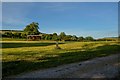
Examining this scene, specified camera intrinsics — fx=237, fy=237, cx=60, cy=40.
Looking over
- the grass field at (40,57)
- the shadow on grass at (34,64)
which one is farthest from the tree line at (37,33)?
the shadow on grass at (34,64)

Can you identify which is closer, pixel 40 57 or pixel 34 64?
pixel 34 64

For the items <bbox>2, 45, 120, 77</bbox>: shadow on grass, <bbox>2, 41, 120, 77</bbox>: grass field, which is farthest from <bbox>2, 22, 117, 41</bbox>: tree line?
<bbox>2, 45, 120, 77</bbox>: shadow on grass

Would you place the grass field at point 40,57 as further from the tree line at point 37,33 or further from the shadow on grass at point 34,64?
the tree line at point 37,33

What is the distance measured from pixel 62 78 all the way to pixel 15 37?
6735cm

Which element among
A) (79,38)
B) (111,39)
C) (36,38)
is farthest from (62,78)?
(36,38)

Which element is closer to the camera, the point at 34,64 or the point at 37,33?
the point at 34,64

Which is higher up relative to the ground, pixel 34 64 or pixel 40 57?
pixel 40 57

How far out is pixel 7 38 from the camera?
73.8 meters

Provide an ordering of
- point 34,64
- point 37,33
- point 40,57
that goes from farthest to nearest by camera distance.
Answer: point 37,33, point 40,57, point 34,64

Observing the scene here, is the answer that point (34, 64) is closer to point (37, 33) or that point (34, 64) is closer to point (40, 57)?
point (40, 57)

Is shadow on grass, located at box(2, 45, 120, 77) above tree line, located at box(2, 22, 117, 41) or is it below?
below

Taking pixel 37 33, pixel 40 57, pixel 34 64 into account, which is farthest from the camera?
pixel 37 33

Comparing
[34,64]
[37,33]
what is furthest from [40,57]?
[37,33]

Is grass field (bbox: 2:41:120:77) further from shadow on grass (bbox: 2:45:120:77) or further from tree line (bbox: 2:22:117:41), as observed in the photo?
tree line (bbox: 2:22:117:41)
